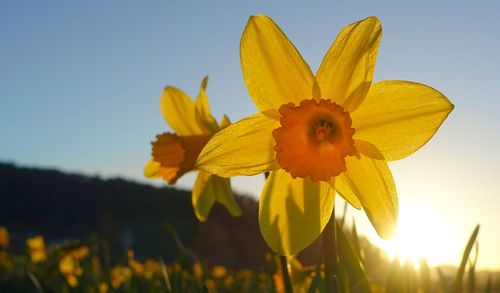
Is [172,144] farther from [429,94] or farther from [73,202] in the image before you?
[73,202]

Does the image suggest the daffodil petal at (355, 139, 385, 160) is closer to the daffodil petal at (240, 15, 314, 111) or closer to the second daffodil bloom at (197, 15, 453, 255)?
the second daffodil bloom at (197, 15, 453, 255)

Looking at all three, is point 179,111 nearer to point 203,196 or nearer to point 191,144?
point 191,144

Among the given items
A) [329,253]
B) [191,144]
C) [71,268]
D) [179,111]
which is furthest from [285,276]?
[71,268]

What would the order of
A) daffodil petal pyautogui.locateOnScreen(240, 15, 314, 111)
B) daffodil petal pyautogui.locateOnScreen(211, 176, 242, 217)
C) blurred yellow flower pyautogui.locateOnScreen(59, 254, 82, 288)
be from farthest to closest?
blurred yellow flower pyautogui.locateOnScreen(59, 254, 82, 288), daffodil petal pyautogui.locateOnScreen(211, 176, 242, 217), daffodil petal pyautogui.locateOnScreen(240, 15, 314, 111)

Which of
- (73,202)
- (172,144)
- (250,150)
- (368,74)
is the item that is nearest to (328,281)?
(250,150)

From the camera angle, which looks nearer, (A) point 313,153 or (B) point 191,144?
(A) point 313,153

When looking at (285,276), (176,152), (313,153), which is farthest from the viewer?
(176,152)

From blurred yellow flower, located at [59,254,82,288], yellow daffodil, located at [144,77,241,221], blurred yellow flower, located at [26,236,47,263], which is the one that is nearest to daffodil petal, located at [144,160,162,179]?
yellow daffodil, located at [144,77,241,221]
